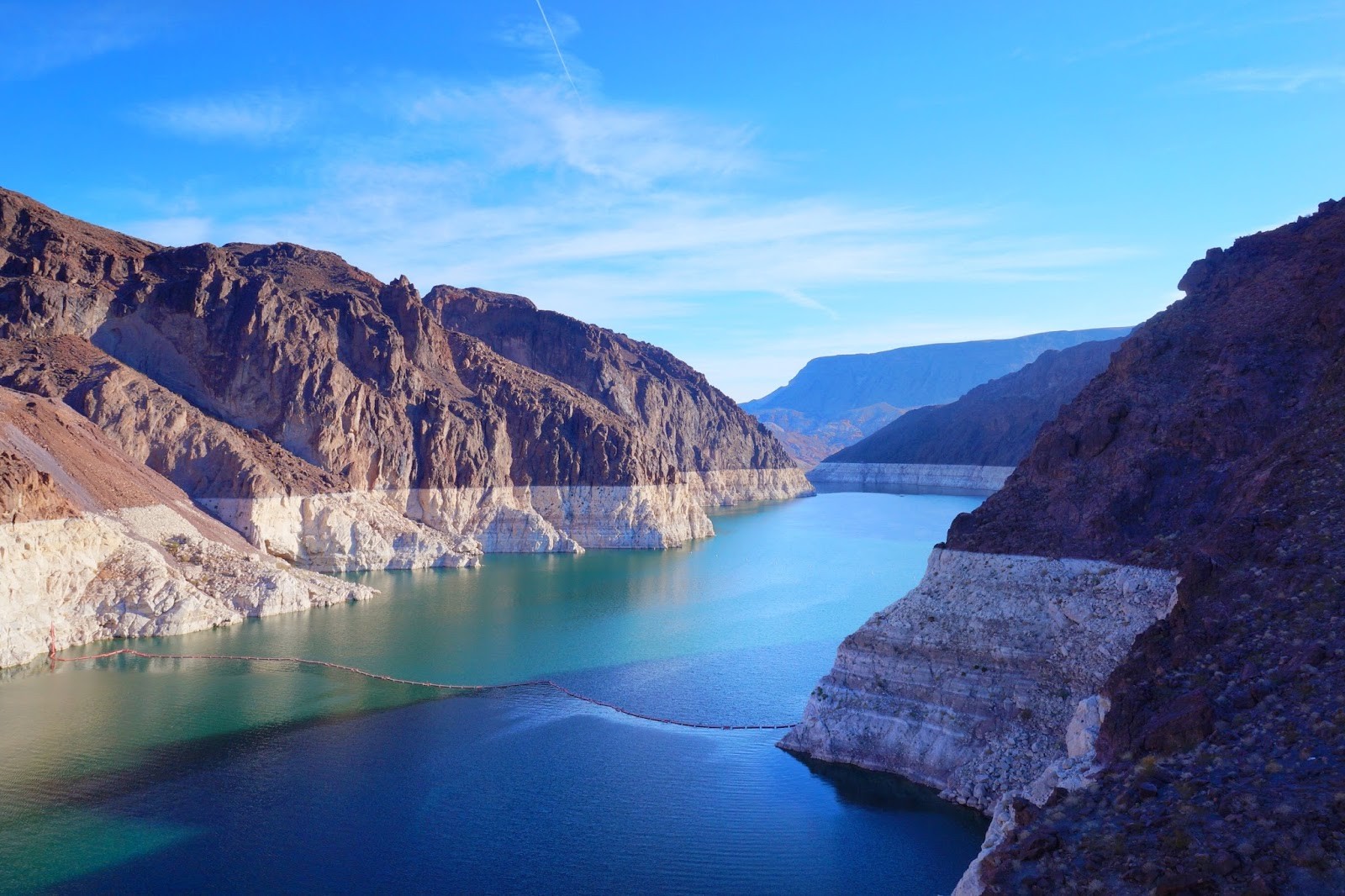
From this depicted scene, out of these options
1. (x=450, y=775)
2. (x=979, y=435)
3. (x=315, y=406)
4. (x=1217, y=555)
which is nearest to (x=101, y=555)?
(x=450, y=775)

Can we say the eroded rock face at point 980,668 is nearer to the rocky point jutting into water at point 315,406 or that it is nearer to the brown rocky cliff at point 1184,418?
the brown rocky cliff at point 1184,418

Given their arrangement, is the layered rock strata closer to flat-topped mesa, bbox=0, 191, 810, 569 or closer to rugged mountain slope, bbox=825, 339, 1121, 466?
rugged mountain slope, bbox=825, 339, 1121, 466

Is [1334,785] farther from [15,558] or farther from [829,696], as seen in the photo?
[15,558]

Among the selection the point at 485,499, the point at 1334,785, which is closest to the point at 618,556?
the point at 485,499

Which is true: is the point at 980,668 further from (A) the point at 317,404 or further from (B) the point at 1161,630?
(A) the point at 317,404

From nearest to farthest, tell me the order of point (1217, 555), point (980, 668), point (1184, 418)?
1. point (1217, 555)
2. point (980, 668)
3. point (1184, 418)

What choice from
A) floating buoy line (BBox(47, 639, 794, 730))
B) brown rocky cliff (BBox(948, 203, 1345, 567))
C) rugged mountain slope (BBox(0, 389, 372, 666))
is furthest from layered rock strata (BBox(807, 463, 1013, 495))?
floating buoy line (BBox(47, 639, 794, 730))
